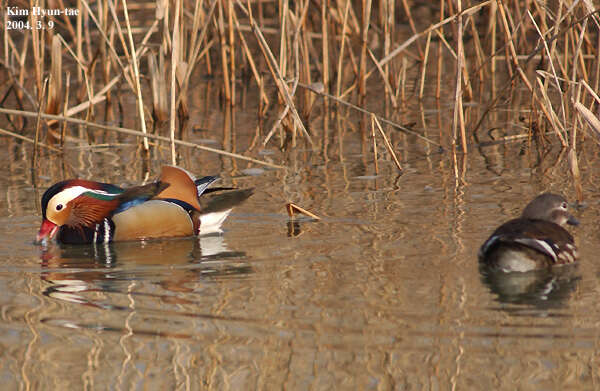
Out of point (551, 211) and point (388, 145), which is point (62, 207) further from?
point (551, 211)

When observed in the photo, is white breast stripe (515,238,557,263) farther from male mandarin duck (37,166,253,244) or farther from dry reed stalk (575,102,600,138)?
male mandarin duck (37,166,253,244)

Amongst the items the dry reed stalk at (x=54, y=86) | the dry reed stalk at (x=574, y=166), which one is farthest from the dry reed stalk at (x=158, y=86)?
the dry reed stalk at (x=574, y=166)

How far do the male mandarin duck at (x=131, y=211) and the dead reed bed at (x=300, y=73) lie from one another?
81 centimetres

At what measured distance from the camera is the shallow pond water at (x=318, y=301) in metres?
4.55

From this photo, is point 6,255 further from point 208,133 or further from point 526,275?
point 208,133

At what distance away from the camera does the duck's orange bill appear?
6.98m

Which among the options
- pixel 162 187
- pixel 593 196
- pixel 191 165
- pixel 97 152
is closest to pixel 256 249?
pixel 162 187

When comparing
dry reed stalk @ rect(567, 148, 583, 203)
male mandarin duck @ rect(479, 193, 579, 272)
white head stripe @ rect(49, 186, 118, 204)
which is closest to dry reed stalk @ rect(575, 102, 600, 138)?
dry reed stalk @ rect(567, 148, 583, 203)

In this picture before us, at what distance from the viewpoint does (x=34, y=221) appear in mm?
7582

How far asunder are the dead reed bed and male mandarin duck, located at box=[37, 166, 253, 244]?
812 mm

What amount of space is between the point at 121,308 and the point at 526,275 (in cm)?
218

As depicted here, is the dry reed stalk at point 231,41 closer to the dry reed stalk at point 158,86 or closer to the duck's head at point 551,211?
the dry reed stalk at point 158,86

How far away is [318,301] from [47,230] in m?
2.33

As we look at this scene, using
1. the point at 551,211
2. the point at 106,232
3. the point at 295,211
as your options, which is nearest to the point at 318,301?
the point at 551,211
